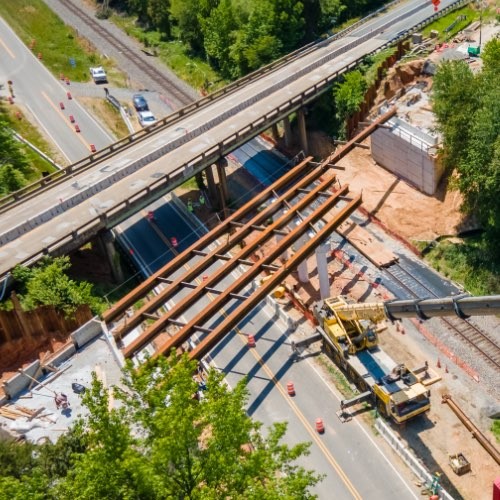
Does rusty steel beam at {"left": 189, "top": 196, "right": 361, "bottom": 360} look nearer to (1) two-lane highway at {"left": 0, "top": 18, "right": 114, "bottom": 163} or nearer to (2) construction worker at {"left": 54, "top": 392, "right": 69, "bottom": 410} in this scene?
(2) construction worker at {"left": 54, "top": 392, "right": 69, "bottom": 410}

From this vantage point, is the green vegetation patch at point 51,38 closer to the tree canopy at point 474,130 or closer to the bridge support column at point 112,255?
the bridge support column at point 112,255

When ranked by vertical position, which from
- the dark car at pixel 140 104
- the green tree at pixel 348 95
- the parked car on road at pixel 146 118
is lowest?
the green tree at pixel 348 95

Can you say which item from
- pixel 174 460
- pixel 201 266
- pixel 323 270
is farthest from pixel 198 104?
pixel 174 460

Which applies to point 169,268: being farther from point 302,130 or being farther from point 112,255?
point 302,130

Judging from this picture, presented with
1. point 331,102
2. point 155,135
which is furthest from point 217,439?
point 331,102

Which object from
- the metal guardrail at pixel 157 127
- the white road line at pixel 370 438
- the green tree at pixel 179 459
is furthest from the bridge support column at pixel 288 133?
the green tree at pixel 179 459

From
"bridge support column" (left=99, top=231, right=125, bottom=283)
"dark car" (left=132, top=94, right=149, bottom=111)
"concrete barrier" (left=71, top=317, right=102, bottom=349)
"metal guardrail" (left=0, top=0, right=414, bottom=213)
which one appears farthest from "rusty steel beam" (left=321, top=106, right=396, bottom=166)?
"dark car" (left=132, top=94, right=149, bottom=111)

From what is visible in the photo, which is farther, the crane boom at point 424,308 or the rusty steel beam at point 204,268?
the rusty steel beam at point 204,268
